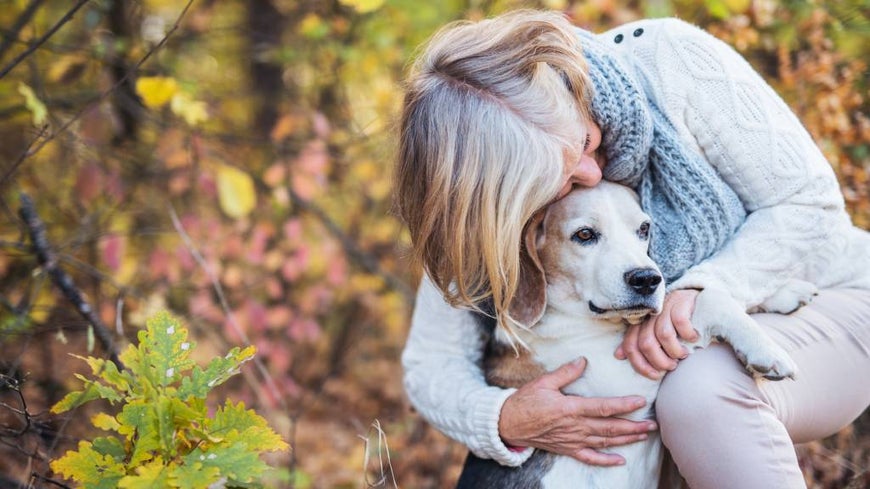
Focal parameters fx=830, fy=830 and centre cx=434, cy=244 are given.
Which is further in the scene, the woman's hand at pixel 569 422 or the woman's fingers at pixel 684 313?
the woman's hand at pixel 569 422

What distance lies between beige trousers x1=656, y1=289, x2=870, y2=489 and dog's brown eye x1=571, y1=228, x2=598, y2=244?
39 cm

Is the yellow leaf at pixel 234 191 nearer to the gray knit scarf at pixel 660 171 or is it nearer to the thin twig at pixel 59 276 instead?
the thin twig at pixel 59 276

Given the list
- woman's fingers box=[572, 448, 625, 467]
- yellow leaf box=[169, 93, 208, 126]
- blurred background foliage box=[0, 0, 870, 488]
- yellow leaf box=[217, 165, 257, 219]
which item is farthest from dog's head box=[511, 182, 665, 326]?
yellow leaf box=[217, 165, 257, 219]

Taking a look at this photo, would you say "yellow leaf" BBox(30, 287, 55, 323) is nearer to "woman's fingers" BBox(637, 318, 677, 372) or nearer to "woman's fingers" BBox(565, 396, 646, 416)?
"woman's fingers" BBox(565, 396, 646, 416)

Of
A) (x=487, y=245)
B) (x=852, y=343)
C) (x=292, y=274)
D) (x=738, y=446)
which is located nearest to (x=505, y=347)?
(x=487, y=245)

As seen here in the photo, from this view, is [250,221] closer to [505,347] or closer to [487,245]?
[505,347]

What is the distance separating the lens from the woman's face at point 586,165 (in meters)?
2.04

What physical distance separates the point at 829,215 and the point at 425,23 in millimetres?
2368

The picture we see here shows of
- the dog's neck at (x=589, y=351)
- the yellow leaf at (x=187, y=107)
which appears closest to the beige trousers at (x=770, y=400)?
the dog's neck at (x=589, y=351)

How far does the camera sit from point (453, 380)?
2.38 m

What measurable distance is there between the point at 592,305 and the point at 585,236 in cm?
18

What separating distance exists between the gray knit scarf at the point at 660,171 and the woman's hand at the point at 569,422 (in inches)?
14.7

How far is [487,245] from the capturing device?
1978 mm

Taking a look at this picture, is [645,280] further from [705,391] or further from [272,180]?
[272,180]
